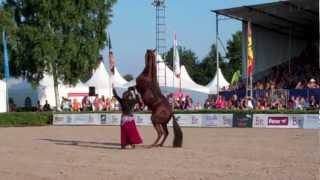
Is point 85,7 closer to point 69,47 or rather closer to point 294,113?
point 69,47

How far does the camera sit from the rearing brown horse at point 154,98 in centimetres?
2220

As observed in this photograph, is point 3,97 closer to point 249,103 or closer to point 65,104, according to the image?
point 65,104

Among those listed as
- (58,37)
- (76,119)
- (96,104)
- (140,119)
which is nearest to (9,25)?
(58,37)

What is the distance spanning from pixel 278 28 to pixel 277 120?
2337 cm

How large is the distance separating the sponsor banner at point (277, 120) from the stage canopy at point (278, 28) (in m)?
14.1

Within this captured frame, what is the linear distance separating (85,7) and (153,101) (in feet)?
130

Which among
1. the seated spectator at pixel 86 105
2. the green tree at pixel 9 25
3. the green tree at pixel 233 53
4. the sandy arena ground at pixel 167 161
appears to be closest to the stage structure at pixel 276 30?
the seated spectator at pixel 86 105

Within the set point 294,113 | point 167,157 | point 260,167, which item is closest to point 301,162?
point 260,167

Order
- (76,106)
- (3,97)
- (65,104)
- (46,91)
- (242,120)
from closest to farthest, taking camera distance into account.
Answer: (242,120), (3,97), (76,106), (65,104), (46,91)

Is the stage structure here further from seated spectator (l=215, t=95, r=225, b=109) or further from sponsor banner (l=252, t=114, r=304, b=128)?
sponsor banner (l=252, t=114, r=304, b=128)

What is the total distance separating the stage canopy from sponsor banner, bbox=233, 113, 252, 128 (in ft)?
45.6

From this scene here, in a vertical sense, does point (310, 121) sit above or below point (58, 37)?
below

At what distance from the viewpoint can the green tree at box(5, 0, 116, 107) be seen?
2304 inches

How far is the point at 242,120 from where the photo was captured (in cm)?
3872
